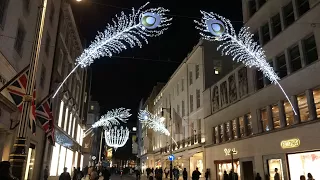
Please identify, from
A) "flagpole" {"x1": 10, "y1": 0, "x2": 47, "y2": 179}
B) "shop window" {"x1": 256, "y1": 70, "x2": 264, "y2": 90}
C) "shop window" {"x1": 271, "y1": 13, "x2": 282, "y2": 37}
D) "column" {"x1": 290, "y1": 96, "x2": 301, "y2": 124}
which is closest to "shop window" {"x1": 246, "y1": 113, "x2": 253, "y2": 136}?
"shop window" {"x1": 256, "y1": 70, "x2": 264, "y2": 90}

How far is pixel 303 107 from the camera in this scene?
19.6 m

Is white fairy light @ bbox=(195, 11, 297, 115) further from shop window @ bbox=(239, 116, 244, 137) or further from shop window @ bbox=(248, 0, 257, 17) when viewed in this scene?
shop window @ bbox=(239, 116, 244, 137)

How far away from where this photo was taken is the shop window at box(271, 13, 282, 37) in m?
23.2

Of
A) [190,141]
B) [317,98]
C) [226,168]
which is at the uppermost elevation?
[317,98]

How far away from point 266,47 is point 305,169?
10.4m

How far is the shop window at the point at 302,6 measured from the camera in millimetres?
19748

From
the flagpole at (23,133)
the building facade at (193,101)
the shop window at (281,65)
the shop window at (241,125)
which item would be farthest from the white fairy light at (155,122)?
the flagpole at (23,133)

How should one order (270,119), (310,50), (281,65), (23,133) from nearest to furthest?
(23,133) → (310,50) → (281,65) → (270,119)

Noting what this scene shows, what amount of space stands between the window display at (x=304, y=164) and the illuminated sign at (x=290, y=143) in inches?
26.2

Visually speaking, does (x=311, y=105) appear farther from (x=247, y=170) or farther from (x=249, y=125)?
(x=247, y=170)

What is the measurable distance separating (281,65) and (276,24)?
12.0ft

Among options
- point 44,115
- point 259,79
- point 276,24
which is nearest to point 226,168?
point 259,79

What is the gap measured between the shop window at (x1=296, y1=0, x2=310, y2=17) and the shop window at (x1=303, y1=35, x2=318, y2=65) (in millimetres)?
2069

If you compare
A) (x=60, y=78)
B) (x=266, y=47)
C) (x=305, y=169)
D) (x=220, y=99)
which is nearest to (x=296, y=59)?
(x=266, y=47)
